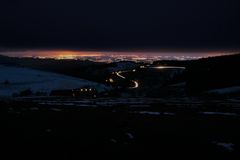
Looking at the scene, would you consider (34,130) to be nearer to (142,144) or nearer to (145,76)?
(142,144)

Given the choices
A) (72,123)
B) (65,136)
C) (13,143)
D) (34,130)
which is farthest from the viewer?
(72,123)

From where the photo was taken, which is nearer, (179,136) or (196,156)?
(196,156)

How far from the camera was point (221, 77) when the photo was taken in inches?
4702

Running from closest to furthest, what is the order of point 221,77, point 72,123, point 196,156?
point 196,156
point 72,123
point 221,77

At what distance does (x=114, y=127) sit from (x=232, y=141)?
7.06 meters

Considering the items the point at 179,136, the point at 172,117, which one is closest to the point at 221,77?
the point at 172,117

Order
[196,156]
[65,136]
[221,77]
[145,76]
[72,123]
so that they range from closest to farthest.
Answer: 1. [196,156]
2. [65,136]
3. [72,123]
4. [221,77]
5. [145,76]

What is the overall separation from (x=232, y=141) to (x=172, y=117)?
10407 millimetres

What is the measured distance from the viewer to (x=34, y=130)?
841 inches

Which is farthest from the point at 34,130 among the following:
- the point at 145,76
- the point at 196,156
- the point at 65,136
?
the point at 145,76

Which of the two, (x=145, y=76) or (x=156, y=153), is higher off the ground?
(x=156, y=153)

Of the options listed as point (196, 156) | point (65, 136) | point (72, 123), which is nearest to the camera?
point (196, 156)

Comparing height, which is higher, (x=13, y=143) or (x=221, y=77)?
(x=13, y=143)

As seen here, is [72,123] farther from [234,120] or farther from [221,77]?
[221,77]
